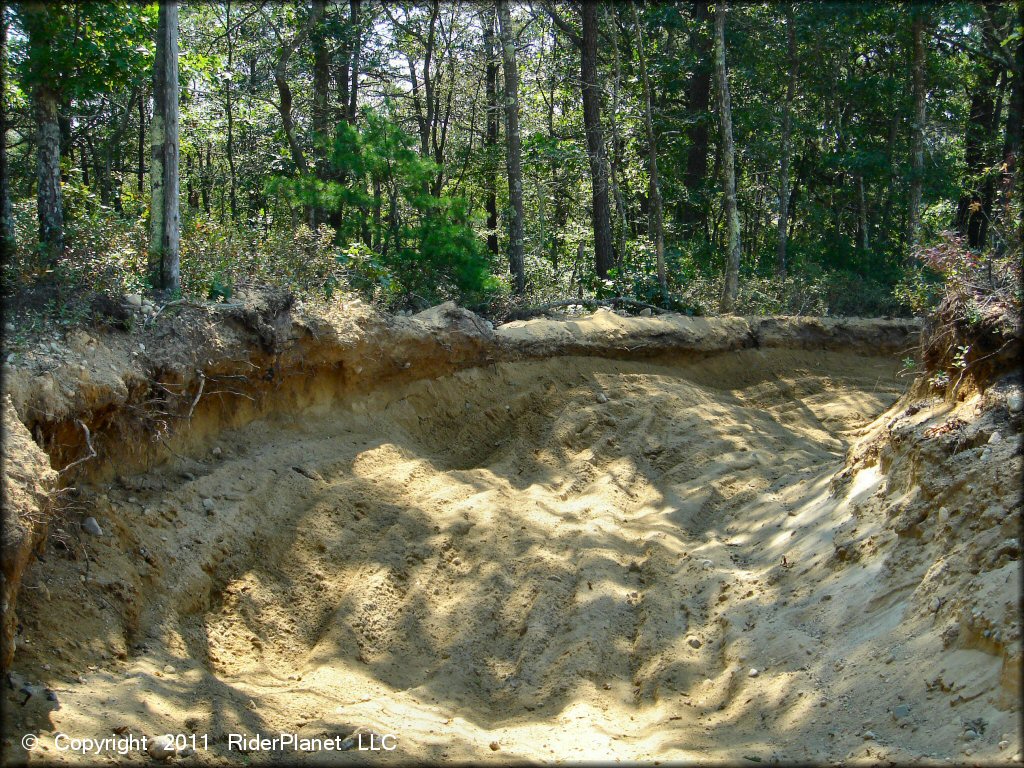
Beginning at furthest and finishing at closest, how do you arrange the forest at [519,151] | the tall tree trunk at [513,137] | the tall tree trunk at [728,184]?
the tall tree trunk at [728,184], the tall tree trunk at [513,137], the forest at [519,151]

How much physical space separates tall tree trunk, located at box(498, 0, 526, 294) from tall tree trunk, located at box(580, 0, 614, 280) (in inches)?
55.1

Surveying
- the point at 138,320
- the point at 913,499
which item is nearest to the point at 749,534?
the point at 913,499

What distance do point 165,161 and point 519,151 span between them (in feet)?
23.2

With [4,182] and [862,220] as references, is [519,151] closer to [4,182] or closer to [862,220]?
[4,182]

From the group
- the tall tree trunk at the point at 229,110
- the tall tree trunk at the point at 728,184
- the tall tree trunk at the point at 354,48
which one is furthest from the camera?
the tall tree trunk at the point at 229,110

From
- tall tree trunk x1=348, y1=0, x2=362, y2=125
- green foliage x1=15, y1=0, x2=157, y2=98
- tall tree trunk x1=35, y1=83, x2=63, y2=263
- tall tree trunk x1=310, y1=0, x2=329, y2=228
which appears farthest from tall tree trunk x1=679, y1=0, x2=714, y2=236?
tall tree trunk x1=35, y1=83, x2=63, y2=263

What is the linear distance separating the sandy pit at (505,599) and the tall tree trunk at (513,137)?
186 inches

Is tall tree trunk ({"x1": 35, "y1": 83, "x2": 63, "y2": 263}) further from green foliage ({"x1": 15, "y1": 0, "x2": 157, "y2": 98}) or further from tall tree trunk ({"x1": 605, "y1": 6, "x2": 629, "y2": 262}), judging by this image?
tall tree trunk ({"x1": 605, "y1": 6, "x2": 629, "y2": 262})

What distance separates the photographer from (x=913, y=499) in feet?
18.7

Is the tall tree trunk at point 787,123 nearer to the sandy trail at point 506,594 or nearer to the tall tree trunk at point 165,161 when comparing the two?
the sandy trail at point 506,594

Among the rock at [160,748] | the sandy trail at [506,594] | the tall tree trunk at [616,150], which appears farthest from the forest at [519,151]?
the rock at [160,748]

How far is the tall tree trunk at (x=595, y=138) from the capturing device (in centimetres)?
1401

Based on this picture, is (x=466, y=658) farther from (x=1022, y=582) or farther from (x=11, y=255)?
(x=11, y=255)

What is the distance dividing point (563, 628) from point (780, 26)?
14721mm
